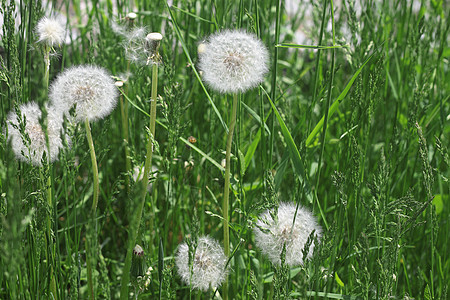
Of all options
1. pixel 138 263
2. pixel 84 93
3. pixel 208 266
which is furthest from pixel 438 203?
pixel 84 93

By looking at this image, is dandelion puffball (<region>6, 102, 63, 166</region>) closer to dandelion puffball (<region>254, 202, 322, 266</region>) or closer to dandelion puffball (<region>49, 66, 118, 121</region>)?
dandelion puffball (<region>49, 66, 118, 121</region>)

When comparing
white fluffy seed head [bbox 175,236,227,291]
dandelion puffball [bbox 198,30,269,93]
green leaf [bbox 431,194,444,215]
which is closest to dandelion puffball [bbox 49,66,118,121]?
dandelion puffball [bbox 198,30,269,93]

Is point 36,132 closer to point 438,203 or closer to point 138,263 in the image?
point 138,263

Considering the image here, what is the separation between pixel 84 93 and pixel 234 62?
400 millimetres

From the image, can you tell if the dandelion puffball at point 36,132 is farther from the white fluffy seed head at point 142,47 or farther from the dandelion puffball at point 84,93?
the white fluffy seed head at point 142,47

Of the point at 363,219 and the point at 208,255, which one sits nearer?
the point at 208,255

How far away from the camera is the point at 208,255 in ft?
4.61

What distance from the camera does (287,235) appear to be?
1.35 metres

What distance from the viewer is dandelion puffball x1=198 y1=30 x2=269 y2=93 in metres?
1.38

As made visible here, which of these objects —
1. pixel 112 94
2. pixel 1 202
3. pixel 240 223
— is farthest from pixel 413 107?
pixel 1 202

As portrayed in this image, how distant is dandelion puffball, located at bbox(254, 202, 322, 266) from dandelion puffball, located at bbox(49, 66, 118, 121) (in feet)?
1.68

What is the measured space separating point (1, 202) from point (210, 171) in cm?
91

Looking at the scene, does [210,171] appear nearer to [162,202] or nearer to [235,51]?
[162,202]

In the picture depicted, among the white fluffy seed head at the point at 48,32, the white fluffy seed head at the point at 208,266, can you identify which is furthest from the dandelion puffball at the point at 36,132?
the white fluffy seed head at the point at 208,266
